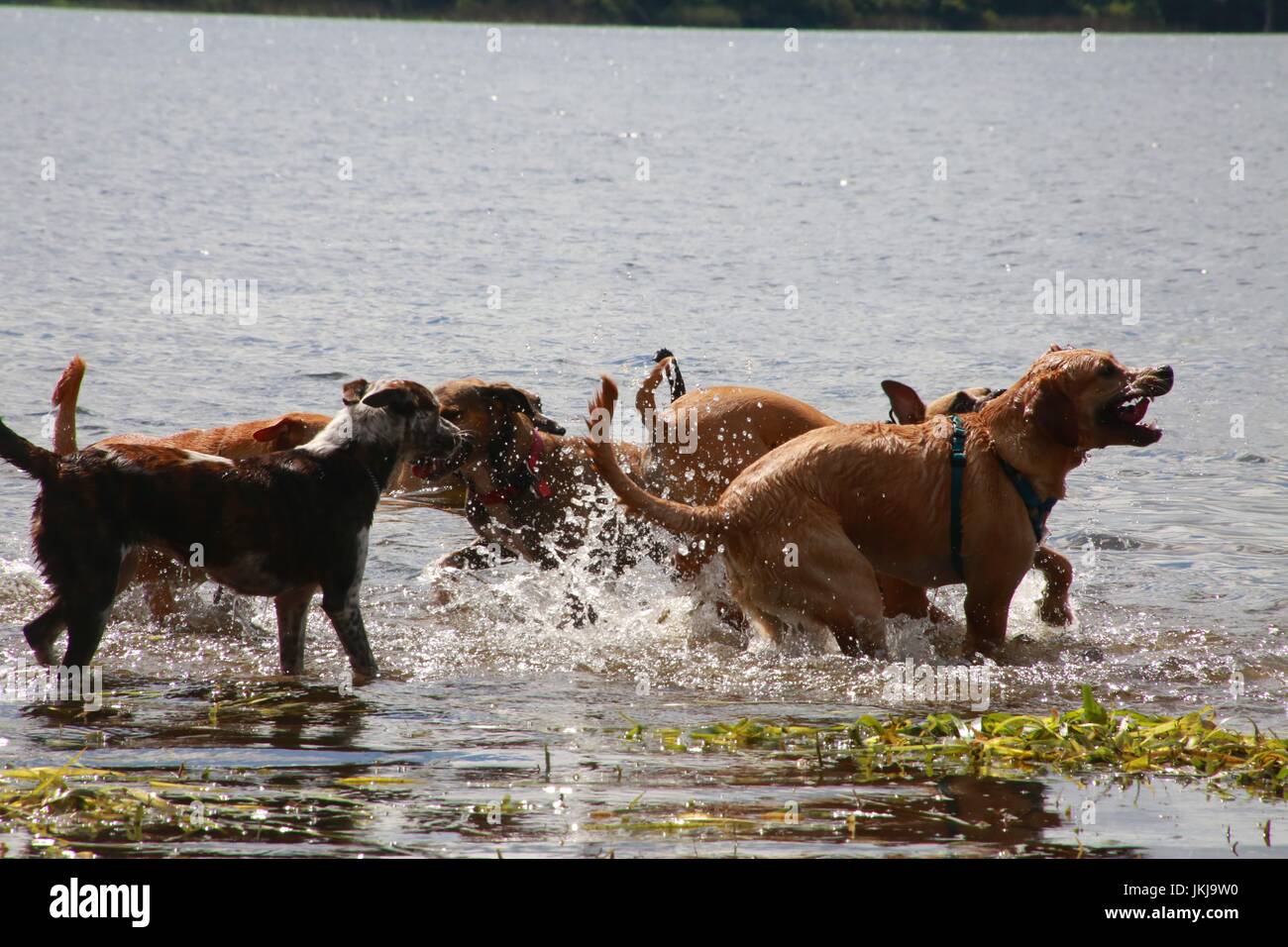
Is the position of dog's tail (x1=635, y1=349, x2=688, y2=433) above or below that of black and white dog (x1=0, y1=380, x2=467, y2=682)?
above

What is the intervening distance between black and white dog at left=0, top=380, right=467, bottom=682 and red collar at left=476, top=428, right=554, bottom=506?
1.07 meters

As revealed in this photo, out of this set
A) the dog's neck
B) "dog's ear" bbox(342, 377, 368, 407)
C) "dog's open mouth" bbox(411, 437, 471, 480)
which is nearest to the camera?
the dog's neck

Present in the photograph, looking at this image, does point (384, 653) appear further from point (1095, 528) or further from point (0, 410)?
point (0, 410)

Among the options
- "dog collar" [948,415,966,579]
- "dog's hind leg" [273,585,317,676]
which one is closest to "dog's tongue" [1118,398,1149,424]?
"dog collar" [948,415,966,579]

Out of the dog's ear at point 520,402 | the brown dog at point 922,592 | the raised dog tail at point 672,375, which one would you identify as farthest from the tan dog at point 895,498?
the raised dog tail at point 672,375

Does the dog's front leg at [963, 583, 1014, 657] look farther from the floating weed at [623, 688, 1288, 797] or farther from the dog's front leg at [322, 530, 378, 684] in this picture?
the dog's front leg at [322, 530, 378, 684]

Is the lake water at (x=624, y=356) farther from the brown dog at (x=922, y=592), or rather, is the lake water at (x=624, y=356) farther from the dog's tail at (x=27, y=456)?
the dog's tail at (x=27, y=456)

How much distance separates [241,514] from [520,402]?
6.36 ft

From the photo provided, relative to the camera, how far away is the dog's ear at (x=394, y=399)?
23.7ft

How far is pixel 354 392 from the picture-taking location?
764 centimetres

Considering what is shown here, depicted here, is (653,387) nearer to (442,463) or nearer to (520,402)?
(520,402)

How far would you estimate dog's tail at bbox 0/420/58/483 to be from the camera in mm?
6605

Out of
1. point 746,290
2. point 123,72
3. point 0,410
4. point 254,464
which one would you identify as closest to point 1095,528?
point 254,464
